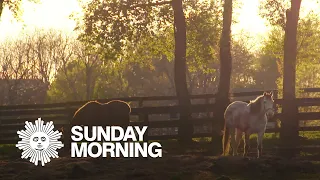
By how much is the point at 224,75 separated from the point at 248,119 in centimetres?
545

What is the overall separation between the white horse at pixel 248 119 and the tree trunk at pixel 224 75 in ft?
12.3

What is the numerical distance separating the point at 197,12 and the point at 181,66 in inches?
178

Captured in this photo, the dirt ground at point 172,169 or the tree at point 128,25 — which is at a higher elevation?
the tree at point 128,25

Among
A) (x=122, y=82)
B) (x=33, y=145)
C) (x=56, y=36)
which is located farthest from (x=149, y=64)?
(x=56, y=36)

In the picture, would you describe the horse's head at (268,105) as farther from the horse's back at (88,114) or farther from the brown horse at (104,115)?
the horse's back at (88,114)

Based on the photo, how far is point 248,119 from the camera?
14.2 meters

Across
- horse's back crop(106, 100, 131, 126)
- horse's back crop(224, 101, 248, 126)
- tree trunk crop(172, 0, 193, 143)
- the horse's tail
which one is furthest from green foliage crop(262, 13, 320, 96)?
the horse's tail

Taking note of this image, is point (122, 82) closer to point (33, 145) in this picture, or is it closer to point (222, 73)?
point (222, 73)

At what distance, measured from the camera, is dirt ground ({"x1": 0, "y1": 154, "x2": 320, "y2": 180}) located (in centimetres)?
1062

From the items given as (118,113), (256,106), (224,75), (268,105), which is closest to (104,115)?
(118,113)

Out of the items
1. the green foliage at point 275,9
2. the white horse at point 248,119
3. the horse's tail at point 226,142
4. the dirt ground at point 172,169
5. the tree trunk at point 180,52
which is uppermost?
the green foliage at point 275,9

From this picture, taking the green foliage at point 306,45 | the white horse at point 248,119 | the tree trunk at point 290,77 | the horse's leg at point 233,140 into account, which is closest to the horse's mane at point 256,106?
the white horse at point 248,119

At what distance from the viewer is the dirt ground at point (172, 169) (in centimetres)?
1062

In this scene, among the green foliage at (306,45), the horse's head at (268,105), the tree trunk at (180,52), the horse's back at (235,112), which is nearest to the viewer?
the horse's head at (268,105)
